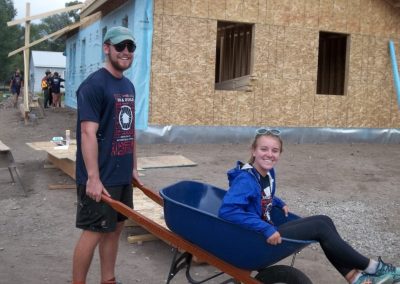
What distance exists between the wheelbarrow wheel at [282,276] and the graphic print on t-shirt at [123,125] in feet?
4.33

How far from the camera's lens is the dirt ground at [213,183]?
15.5ft

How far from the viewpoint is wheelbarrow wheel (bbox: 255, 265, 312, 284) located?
310 cm

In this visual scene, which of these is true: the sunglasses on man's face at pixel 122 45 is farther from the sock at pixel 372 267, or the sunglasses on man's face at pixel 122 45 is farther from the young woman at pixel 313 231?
the sock at pixel 372 267

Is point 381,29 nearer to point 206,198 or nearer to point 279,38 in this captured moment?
point 279,38

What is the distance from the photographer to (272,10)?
12.8m

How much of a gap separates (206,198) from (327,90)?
1495cm

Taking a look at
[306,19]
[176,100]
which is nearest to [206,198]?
[176,100]

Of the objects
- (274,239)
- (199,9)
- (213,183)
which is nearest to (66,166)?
(213,183)

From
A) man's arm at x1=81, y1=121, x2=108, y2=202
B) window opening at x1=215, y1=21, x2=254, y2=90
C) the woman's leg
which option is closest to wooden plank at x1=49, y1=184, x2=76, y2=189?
man's arm at x1=81, y1=121, x2=108, y2=202

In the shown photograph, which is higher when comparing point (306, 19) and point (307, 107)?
point (306, 19)

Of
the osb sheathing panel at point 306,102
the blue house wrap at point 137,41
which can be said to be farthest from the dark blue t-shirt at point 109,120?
the osb sheathing panel at point 306,102

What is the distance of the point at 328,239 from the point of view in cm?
316

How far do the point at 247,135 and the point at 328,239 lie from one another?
9726mm

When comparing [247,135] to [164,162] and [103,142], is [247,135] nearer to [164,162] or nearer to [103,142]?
[164,162]
